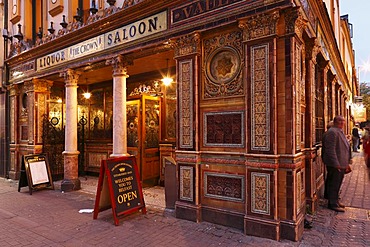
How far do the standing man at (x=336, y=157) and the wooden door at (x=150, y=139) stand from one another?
468 cm

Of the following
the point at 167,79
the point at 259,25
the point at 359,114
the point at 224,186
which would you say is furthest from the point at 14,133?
the point at 359,114

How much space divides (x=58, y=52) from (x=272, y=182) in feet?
24.1

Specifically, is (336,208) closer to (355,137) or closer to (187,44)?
(187,44)

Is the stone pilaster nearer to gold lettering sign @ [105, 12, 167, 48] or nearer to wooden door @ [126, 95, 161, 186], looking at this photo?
wooden door @ [126, 95, 161, 186]

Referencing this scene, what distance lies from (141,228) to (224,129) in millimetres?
2338

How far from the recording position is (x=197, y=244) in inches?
157

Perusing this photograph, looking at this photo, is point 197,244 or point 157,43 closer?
point 197,244

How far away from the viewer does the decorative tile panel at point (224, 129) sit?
15.0ft

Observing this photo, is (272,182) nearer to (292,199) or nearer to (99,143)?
(292,199)

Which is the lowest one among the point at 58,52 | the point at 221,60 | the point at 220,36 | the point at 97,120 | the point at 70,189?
the point at 70,189

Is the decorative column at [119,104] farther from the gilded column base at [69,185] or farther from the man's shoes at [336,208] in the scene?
the man's shoes at [336,208]

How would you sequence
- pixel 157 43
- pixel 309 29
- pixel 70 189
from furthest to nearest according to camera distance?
pixel 70 189
pixel 157 43
pixel 309 29

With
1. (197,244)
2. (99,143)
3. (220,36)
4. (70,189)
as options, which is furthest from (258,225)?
(99,143)

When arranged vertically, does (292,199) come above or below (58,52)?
below
